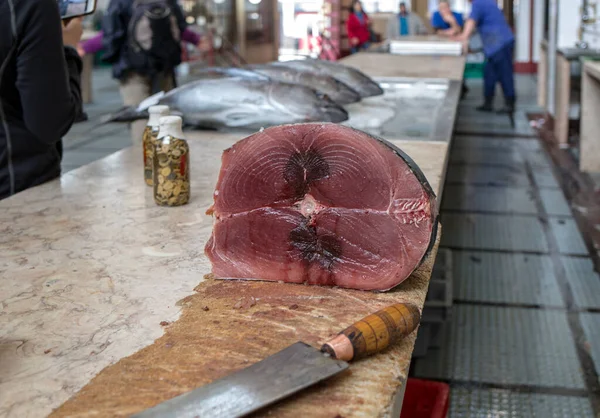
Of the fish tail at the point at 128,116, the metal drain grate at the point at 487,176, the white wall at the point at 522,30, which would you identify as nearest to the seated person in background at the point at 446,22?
the metal drain grate at the point at 487,176

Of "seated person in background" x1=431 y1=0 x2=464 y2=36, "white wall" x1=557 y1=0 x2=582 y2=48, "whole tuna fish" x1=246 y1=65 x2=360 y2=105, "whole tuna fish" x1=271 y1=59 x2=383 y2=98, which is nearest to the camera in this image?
"whole tuna fish" x1=246 y1=65 x2=360 y2=105

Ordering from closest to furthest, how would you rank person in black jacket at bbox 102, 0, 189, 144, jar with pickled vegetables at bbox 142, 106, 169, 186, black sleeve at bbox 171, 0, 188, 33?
jar with pickled vegetables at bbox 142, 106, 169, 186 → person in black jacket at bbox 102, 0, 189, 144 → black sleeve at bbox 171, 0, 188, 33

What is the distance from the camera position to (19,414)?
1.08 metres

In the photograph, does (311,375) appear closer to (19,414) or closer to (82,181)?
(19,414)

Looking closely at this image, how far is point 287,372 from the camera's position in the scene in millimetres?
1096

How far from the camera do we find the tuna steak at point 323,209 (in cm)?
146

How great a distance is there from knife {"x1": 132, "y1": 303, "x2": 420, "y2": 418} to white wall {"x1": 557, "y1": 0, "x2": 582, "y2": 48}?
8.38 m

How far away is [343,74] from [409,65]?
6.67ft

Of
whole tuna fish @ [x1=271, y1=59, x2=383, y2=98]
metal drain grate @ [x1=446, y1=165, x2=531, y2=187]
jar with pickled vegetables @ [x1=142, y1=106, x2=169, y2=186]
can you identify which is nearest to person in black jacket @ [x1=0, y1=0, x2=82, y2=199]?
Answer: jar with pickled vegetables @ [x1=142, y1=106, x2=169, y2=186]

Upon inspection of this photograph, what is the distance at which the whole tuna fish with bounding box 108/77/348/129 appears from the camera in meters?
3.06

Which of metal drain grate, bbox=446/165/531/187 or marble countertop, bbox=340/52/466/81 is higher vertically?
marble countertop, bbox=340/52/466/81

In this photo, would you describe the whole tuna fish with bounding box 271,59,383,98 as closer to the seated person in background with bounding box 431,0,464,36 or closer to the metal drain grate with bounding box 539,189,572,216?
the metal drain grate with bounding box 539,189,572,216

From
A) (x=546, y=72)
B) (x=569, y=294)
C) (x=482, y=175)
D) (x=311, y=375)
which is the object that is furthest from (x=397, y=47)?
(x=311, y=375)

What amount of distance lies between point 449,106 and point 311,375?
9.81 ft
